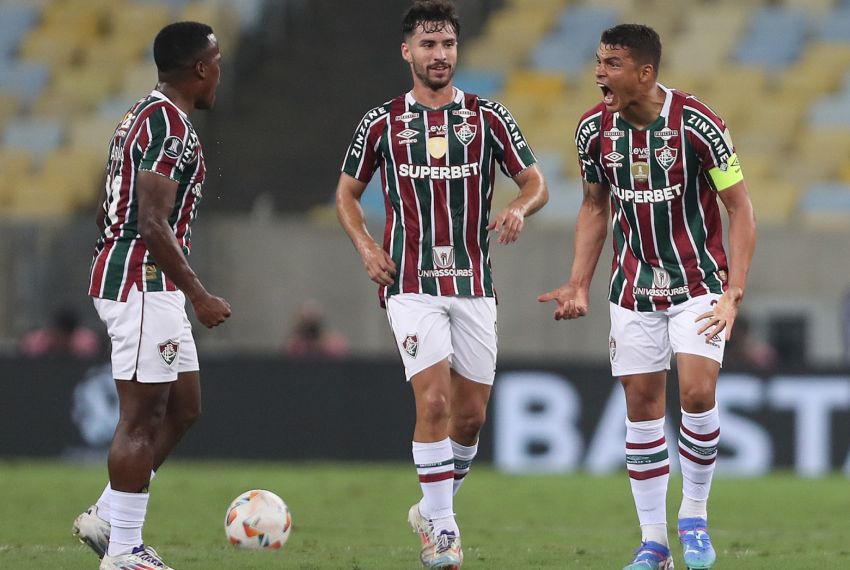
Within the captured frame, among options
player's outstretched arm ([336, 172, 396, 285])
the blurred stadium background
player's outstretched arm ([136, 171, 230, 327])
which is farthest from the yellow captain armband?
the blurred stadium background

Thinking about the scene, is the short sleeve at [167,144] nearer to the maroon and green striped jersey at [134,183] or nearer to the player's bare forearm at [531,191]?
the maroon and green striped jersey at [134,183]

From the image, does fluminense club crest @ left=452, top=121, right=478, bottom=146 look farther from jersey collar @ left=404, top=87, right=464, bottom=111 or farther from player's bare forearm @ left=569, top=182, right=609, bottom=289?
player's bare forearm @ left=569, top=182, right=609, bottom=289

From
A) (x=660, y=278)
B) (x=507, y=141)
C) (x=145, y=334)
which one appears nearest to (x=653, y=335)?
(x=660, y=278)

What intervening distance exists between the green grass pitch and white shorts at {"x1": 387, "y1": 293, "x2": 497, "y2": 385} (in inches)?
37.0

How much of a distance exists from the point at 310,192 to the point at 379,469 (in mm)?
3717

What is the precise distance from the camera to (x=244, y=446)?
13.7 m

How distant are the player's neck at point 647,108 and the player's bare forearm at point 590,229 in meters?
0.41

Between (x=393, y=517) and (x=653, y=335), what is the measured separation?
12.0ft

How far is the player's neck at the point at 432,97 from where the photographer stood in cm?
719

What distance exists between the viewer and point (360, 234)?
7094 mm

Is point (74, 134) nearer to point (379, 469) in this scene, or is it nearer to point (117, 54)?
point (117, 54)

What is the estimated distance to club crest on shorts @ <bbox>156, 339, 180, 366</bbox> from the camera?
6406 millimetres

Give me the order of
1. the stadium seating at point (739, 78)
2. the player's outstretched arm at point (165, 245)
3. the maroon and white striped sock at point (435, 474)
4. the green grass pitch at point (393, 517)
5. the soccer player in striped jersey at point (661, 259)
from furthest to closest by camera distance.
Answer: the stadium seating at point (739, 78) → the green grass pitch at point (393, 517) → the maroon and white striped sock at point (435, 474) → the soccer player in striped jersey at point (661, 259) → the player's outstretched arm at point (165, 245)

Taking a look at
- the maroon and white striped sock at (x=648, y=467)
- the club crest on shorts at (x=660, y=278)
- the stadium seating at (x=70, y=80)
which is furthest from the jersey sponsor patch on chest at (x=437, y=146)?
the stadium seating at (x=70, y=80)
